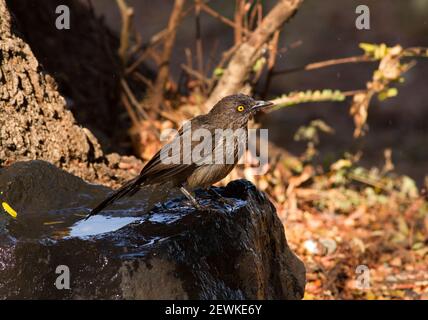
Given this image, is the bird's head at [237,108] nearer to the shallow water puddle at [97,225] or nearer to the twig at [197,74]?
the shallow water puddle at [97,225]

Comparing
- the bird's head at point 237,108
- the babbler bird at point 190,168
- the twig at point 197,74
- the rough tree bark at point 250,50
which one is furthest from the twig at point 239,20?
the babbler bird at point 190,168

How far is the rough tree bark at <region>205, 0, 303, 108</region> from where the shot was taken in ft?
25.3

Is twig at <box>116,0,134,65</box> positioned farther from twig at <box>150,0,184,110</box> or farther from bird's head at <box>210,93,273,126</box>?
bird's head at <box>210,93,273,126</box>

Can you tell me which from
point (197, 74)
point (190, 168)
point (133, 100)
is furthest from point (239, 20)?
point (190, 168)

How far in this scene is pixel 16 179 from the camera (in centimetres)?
532

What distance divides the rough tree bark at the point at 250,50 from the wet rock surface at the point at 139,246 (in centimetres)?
273

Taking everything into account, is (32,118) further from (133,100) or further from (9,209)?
(133,100)

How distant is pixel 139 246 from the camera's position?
165 inches

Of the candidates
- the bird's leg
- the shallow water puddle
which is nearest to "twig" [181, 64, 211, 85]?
the bird's leg

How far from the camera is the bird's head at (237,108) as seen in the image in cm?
546

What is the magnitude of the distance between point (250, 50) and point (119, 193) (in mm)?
3388

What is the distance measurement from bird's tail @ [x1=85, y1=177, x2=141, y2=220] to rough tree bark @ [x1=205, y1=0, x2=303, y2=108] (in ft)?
10.1

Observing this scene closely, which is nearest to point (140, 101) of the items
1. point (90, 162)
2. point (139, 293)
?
point (90, 162)
